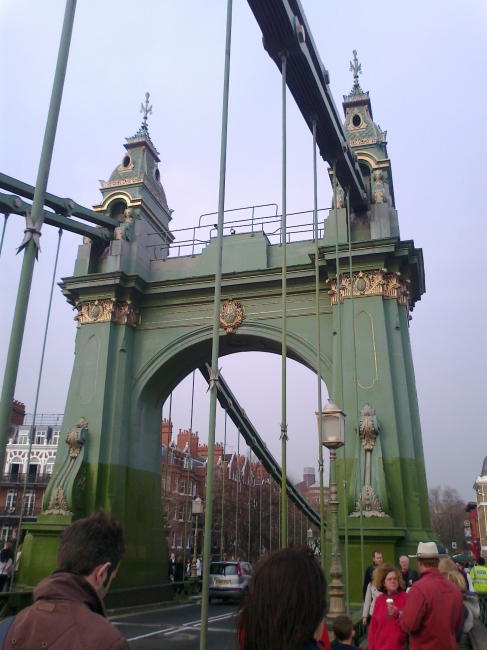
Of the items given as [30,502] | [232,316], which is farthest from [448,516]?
[232,316]

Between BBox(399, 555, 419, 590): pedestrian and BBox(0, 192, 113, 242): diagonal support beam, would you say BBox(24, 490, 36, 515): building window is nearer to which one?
BBox(0, 192, 113, 242): diagonal support beam

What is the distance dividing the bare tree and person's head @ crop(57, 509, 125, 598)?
6096 cm

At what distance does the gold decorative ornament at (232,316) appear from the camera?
1407 centimetres

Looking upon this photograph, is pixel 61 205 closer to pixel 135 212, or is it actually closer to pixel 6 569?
pixel 135 212

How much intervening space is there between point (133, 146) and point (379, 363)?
A: 9.59 metres

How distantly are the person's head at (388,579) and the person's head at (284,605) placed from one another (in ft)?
10.6

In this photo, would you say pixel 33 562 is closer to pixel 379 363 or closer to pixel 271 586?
pixel 379 363

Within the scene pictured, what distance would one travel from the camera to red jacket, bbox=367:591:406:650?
418cm

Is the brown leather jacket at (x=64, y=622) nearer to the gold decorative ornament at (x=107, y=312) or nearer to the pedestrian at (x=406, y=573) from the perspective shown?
the pedestrian at (x=406, y=573)

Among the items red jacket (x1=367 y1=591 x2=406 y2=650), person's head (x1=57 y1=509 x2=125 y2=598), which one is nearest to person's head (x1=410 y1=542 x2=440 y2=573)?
red jacket (x1=367 y1=591 x2=406 y2=650)

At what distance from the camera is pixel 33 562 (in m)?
12.4

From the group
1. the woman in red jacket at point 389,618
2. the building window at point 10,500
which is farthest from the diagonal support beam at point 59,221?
the building window at point 10,500

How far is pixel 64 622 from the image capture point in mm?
1668

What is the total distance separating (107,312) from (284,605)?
1327 centimetres
